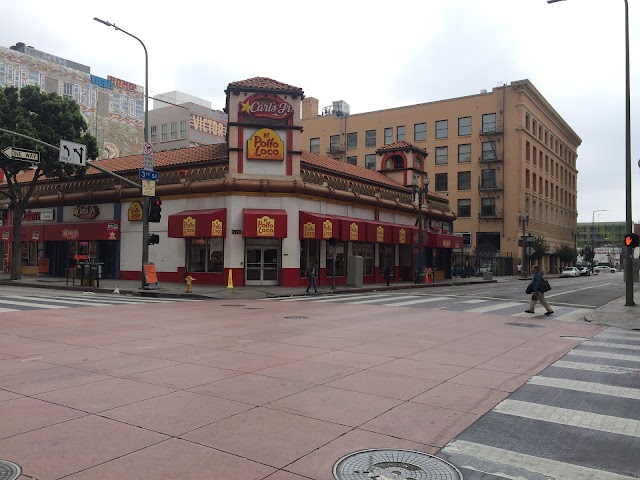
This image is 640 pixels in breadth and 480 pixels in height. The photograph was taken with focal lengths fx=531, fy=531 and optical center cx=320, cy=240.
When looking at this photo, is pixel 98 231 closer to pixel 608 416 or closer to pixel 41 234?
pixel 41 234

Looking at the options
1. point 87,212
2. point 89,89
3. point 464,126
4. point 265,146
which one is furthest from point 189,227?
point 89,89

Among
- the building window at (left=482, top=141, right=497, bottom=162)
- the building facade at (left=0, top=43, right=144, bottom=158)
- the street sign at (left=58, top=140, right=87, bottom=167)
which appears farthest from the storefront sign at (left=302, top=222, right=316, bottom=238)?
the building facade at (left=0, top=43, right=144, bottom=158)

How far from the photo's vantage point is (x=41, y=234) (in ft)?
123

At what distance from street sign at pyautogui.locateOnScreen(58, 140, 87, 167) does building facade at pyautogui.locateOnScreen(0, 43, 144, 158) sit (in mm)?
50742

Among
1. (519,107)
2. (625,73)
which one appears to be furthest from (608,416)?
(519,107)

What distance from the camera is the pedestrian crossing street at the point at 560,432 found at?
446 centimetres

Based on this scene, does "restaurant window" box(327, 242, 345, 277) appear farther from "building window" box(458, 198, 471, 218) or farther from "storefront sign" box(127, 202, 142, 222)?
"building window" box(458, 198, 471, 218)

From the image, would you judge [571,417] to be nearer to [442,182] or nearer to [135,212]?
[135,212]

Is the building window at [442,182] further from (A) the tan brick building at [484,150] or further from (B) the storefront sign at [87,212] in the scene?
(B) the storefront sign at [87,212]

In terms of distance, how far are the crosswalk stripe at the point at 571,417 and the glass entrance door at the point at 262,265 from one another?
2377 cm

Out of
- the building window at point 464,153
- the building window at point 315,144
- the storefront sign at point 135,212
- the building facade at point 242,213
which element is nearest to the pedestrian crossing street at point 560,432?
the building facade at point 242,213

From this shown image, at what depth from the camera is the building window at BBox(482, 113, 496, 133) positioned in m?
62.7

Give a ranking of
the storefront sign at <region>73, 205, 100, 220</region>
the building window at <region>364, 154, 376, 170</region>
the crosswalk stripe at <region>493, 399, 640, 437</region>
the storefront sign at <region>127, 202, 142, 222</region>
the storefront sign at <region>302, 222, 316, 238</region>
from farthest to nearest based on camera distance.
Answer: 1. the building window at <region>364, 154, 376, 170</region>
2. the storefront sign at <region>73, 205, 100, 220</region>
3. the storefront sign at <region>127, 202, 142, 222</region>
4. the storefront sign at <region>302, 222, 316, 238</region>
5. the crosswalk stripe at <region>493, 399, 640, 437</region>

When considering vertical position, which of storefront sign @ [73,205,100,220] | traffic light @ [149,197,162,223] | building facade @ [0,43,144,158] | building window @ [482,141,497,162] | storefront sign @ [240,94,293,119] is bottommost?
traffic light @ [149,197,162,223]
